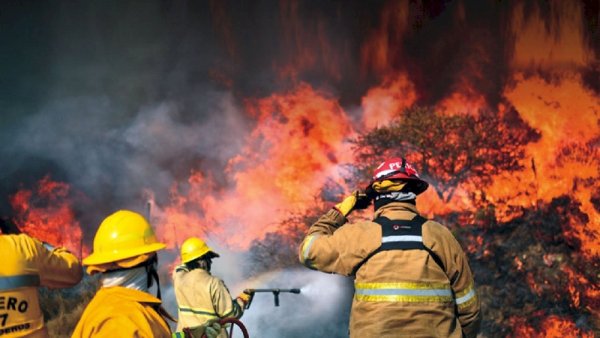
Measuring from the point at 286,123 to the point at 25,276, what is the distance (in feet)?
34.5

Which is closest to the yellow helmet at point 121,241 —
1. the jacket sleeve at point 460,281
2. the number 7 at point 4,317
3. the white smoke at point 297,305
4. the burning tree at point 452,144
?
the number 7 at point 4,317

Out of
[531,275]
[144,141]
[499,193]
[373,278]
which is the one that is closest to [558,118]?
[499,193]

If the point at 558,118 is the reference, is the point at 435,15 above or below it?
above

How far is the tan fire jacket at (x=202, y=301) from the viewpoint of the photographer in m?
5.94

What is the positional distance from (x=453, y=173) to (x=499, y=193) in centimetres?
106

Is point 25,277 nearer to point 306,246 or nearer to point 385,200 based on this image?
point 306,246

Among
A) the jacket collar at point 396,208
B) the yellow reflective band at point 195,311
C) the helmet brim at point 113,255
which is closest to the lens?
the helmet brim at point 113,255

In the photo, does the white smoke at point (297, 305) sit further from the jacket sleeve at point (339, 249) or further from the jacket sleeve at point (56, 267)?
the jacket sleeve at point (56, 267)

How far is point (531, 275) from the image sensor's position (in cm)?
1195

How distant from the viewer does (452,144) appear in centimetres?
1278

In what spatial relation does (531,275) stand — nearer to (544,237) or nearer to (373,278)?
(544,237)

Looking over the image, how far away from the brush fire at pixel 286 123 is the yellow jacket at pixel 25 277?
9194mm

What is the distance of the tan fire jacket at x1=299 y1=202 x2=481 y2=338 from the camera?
3373 millimetres

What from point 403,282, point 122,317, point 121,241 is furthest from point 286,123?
point 122,317
